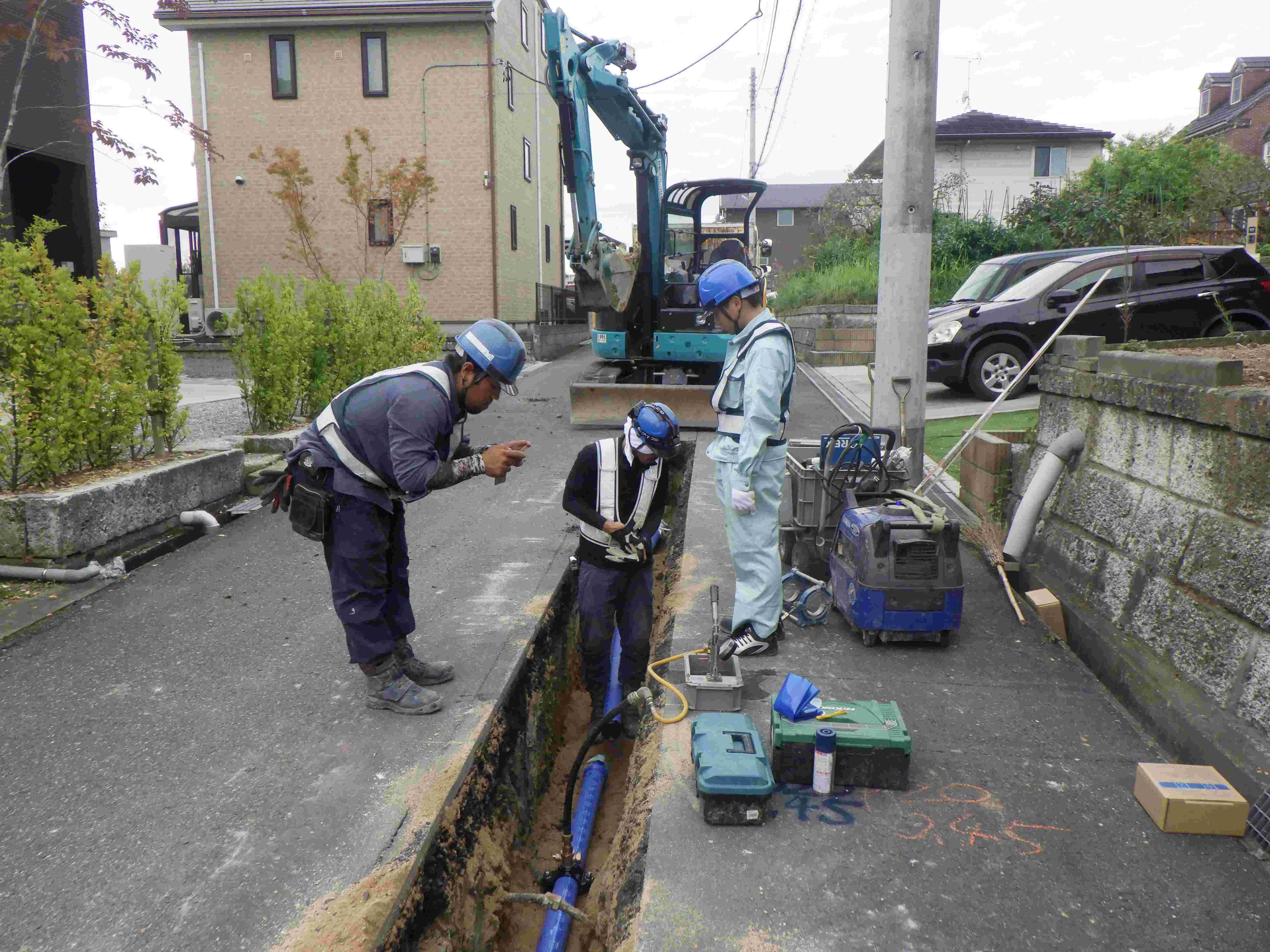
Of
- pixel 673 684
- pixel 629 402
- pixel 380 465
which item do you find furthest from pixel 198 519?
pixel 629 402

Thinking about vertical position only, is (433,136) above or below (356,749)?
above

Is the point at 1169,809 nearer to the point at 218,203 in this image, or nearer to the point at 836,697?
the point at 836,697

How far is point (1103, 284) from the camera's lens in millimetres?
10055

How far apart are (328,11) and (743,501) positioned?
66.8ft

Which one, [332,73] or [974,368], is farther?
[332,73]

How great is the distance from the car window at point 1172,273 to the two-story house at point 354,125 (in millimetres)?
14217

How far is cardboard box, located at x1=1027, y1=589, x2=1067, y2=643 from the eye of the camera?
4.70m

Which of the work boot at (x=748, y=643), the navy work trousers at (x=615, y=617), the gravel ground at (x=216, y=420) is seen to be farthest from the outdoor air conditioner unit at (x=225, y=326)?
the work boot at (x=748, y=643)

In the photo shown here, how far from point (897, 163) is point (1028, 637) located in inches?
134

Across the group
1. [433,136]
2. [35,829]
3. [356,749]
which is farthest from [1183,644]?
[433,136]

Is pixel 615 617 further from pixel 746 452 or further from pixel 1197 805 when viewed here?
pixel 1197 805

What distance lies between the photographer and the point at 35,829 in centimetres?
304

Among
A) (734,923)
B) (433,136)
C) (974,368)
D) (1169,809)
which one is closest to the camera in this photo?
(734,923)

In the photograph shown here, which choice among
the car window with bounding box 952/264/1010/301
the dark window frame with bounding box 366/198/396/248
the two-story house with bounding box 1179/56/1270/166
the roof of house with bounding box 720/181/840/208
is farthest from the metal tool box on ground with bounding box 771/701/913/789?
the roof of house with bounding box 720/181/840/208
